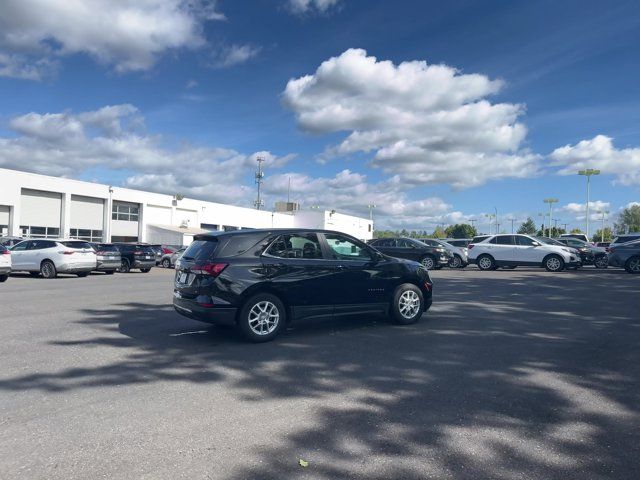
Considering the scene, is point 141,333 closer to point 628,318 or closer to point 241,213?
point 628,318

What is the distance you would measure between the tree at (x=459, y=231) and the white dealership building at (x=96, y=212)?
241 feet

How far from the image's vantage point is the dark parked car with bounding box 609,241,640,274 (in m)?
20.0

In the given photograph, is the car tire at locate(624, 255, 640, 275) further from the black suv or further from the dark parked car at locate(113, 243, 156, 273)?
the dark parked car at locate(113, 243, 156, 273)

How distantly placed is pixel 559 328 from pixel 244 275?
5.23 metres

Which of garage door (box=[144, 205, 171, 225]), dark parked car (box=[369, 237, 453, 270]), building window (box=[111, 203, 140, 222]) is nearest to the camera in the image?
dark parked car (box=[369, 237, 453, 270])

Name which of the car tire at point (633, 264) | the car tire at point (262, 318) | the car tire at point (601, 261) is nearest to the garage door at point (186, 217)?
the car tire at point (601, 261)

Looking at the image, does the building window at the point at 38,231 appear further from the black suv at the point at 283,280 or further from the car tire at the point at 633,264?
the car tire at the point at 633,264

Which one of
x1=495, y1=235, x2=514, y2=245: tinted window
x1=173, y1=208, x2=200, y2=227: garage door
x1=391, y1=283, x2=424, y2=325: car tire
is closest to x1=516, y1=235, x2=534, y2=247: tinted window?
x1=495, y1=235, x2=514, y2=245: tinted window

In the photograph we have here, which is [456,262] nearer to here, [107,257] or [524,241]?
[524,241]

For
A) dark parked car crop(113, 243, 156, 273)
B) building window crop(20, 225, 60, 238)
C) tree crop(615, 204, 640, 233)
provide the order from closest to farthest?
dark parked car crop(113, 243, 156, 273)
building window crop(20, 225, 60, 238)
tree crop(615, 204, 640, 233)

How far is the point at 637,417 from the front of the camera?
14.8 ft

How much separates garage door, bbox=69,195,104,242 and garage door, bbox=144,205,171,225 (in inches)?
216

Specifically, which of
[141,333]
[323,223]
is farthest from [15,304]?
[323,223]

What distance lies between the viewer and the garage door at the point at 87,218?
41156 millimetres
